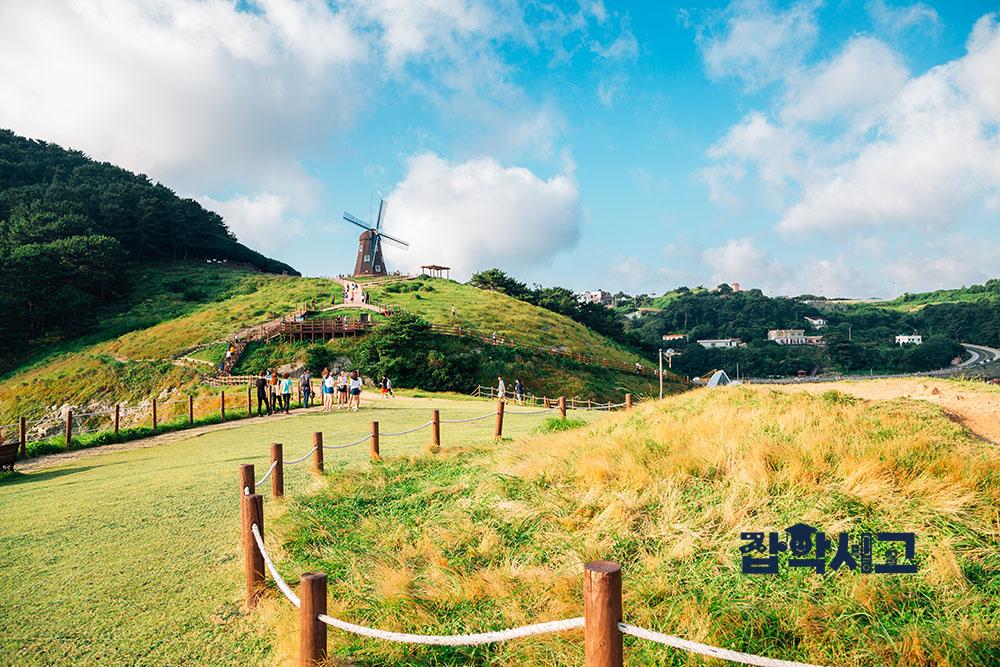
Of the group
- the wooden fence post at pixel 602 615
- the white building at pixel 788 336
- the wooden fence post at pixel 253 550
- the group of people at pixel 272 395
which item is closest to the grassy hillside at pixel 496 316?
the group of people at pixel 272 395

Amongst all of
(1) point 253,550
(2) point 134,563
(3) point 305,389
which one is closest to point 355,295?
(3) point 305,389

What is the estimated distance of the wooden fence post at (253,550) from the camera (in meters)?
5.33

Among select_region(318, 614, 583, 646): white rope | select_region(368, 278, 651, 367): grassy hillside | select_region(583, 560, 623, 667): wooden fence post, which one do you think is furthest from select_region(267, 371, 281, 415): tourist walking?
select_region(368, 278, 651, 367): grassy hillside

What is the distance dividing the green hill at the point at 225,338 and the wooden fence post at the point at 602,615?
37.2 metres

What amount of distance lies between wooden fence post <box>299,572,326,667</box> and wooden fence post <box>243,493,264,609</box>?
1874 millimetres

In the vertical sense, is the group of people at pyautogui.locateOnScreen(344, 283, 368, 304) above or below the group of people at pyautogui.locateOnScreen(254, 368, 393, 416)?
above

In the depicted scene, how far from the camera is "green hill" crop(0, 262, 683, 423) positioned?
41.3m

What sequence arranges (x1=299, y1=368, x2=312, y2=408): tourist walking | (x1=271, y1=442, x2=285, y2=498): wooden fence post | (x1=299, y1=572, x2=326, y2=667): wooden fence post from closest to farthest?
(x1=299, y1=572, x2=326, y2=667): wooden fence post < (x1=271, y1=442, x2=285, y2=498): wooden fence post < (x1=299, y1=368, x2=312, y2=408): tourist walking

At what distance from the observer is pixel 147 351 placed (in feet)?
153

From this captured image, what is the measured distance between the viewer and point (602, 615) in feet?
8.39

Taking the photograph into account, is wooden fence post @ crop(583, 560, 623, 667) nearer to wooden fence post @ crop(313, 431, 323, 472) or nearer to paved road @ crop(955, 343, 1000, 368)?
wooden fence post @ crop(313, 431, 323, 472)

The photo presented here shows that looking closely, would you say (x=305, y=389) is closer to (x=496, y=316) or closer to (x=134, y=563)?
(x=134, y=563)

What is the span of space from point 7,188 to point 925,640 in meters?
113

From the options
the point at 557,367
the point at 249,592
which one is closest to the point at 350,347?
the point at 557,367
